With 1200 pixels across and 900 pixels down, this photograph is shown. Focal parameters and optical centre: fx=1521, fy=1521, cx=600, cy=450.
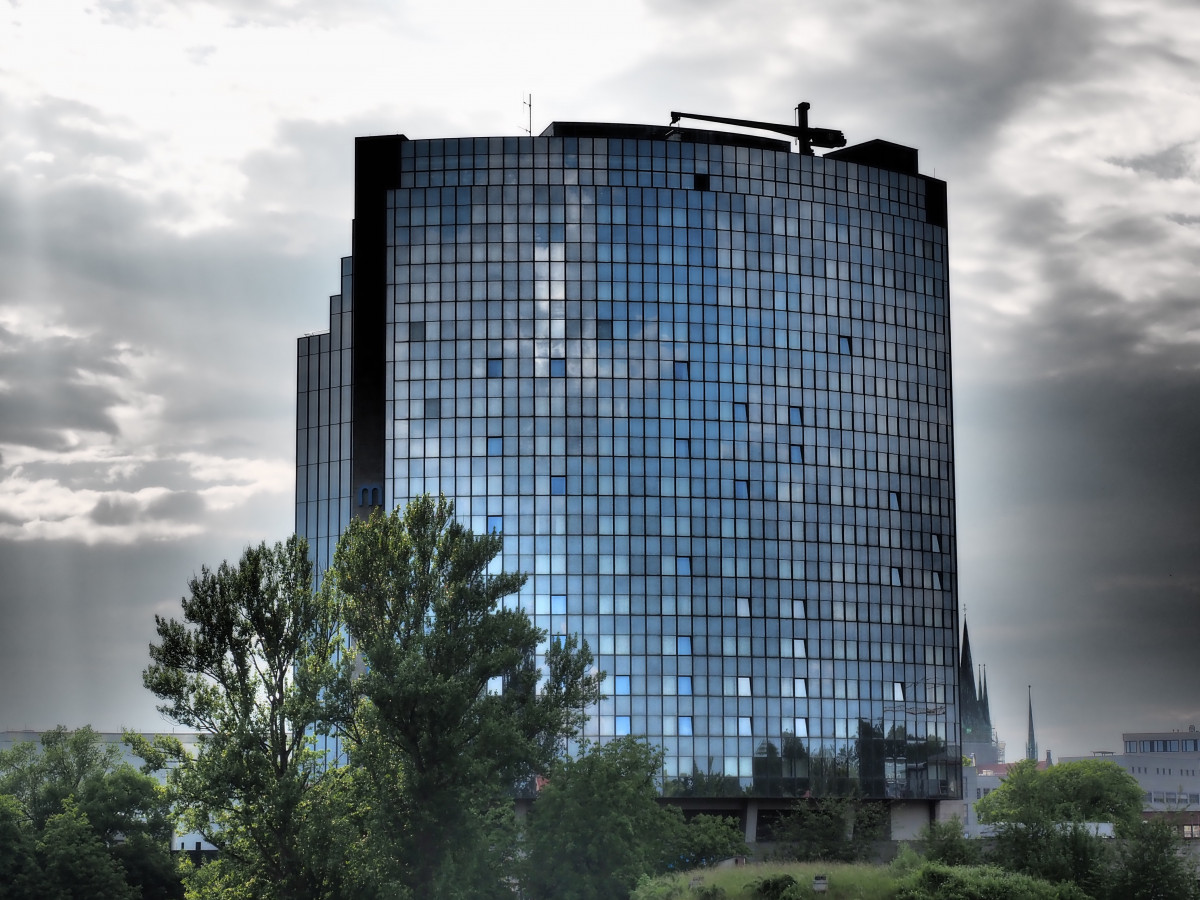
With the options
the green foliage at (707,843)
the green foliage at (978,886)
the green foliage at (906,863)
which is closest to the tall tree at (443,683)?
the green foliage at (906,863)

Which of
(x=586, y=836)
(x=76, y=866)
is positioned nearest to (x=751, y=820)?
(x=586, y=836)

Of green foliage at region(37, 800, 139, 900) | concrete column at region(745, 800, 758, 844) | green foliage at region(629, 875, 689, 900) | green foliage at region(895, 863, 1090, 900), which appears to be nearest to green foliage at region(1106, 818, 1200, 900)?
green foliage at region(895, 863, 1090, 900)

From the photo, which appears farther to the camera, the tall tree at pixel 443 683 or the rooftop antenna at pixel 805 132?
the rooftop antenna at pixel 805 132

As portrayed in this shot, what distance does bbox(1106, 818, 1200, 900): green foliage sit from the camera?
210 ft

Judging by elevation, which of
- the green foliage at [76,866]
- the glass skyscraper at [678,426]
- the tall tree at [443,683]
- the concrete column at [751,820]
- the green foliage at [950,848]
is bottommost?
the green foliage at [76,866]

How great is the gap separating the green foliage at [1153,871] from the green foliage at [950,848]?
27.8 ft

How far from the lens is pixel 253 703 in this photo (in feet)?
266

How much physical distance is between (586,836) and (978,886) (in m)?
23.0

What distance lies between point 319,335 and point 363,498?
16661mm

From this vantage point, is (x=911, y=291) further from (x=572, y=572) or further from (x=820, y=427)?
Answer: (x=572, y=572)

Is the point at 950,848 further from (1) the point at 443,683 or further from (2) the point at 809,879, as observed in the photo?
(1) the point at 443,683

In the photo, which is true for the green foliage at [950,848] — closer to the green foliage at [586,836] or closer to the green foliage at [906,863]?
the green foliage at [906,863]

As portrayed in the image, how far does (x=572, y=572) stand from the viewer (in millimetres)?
121812

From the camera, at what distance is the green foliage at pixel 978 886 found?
62.9m
